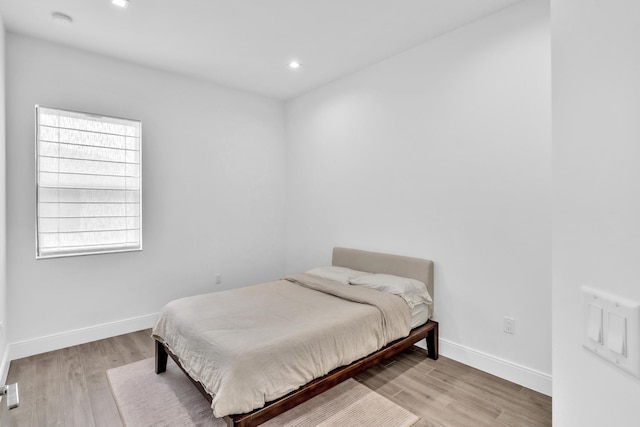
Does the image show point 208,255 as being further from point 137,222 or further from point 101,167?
point 101,167

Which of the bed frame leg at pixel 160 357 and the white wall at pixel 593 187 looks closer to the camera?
the white wall at pixel 593 187

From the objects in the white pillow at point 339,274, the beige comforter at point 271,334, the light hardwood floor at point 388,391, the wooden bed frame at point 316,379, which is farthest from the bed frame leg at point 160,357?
the white pillow at point 339,274

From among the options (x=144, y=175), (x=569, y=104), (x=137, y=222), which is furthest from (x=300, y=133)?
(x=569, y=104)

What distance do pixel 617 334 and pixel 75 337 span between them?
13.3 feet

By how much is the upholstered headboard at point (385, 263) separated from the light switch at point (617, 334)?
2.51 meters

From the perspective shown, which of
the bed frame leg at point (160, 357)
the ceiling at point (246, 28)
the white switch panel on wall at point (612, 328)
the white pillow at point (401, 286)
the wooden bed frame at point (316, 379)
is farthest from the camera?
the white pillow at point (401, 286)

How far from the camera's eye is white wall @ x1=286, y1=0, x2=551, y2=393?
2.43 m

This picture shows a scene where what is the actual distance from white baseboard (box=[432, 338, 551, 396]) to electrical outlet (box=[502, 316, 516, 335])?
0.25 meters

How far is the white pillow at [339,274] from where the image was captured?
3233 mm

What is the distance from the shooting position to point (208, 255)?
4090 mm

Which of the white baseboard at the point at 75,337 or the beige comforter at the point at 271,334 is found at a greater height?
the beige comforter at the point at 271,334

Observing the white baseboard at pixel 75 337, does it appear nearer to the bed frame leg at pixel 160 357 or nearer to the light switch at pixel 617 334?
the bed frame leg at pixel 160 357

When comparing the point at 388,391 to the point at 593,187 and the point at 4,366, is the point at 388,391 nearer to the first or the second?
the point at 593,187

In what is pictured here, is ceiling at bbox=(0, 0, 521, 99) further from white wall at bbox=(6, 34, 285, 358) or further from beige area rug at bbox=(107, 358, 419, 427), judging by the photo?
beige area rug at bbox=(107, 358, 419, 427)
